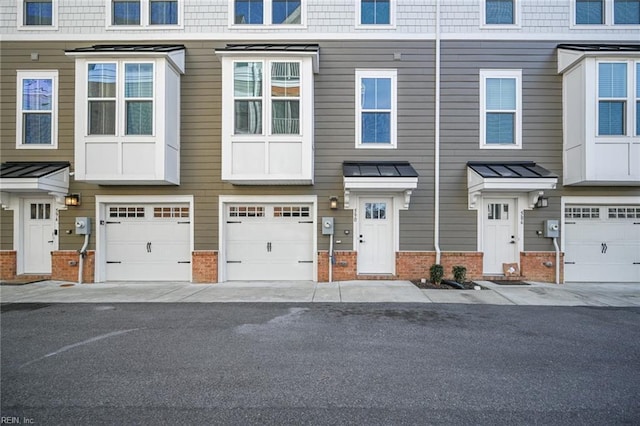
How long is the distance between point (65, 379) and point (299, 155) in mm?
5830

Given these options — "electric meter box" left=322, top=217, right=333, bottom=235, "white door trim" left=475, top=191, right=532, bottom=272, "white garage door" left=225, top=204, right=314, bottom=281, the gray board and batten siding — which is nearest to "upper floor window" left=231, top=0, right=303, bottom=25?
the gray board and batten siding

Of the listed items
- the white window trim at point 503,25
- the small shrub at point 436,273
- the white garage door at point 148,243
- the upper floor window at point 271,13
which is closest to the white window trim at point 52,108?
the white garage door at point 148,243

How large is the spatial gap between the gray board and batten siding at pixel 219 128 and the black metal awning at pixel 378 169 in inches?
7.7

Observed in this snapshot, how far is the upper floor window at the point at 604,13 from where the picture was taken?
817cm

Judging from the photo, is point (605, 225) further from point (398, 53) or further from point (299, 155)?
point (299, 155)

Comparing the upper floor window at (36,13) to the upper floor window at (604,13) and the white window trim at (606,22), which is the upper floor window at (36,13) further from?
the upper floor window at (604,13)

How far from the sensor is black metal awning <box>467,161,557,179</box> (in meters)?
7.36

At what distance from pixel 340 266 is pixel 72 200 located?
7328 mm

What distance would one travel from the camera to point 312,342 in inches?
168

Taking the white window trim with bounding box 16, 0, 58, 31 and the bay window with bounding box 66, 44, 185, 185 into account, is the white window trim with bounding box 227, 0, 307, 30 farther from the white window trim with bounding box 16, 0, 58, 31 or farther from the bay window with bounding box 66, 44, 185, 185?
the white window trim with bounding box 16, 0, 58, 31

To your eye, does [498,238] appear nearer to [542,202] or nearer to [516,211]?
[516,211]

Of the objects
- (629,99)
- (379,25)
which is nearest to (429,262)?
(629,99)

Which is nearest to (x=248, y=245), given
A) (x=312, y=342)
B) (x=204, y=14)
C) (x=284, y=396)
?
(x=312, y=342)

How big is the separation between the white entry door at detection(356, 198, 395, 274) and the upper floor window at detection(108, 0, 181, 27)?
7384mm
